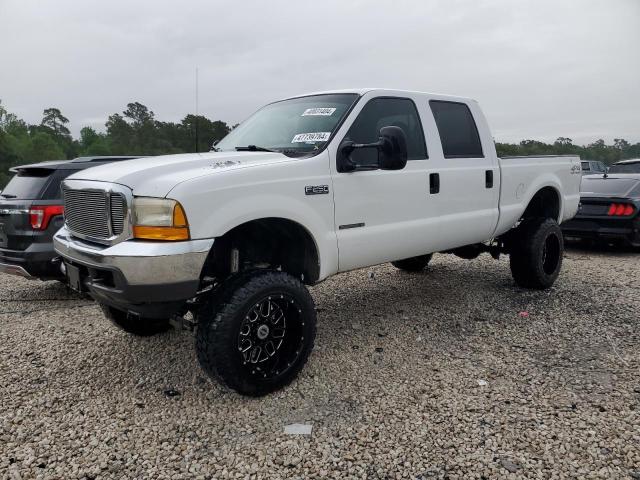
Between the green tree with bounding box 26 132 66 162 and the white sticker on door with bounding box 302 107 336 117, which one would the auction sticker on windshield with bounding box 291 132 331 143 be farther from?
the green tree with bounding box 26 132 66 162

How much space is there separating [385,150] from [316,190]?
53cm

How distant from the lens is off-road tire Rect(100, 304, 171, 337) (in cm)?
385

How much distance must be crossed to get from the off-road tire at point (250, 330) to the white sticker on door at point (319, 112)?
1.33m

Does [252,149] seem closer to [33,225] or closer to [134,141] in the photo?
[33,225]

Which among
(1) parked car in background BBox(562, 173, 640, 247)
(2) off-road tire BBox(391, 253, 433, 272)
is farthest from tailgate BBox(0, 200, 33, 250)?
(1) parked car in background BBox(562, 173, 640, 247)

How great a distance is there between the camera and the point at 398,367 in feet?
11.8

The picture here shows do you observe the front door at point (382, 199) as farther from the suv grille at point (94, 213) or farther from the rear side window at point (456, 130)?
the suv grille at point (94, 213)

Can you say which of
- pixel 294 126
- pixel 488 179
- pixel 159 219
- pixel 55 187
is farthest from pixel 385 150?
pixel 55 187

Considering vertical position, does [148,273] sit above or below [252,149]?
below

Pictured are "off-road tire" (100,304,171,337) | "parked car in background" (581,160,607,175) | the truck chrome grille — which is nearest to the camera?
the truck chrome grille

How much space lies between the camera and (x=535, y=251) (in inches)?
205

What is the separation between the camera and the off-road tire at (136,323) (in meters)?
3.85

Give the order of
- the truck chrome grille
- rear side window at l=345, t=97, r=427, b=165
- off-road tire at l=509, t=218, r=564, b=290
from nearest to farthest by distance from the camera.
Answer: the truck chrome grille, rear side window at l=345, t=97, r=427, b=165, off-road tire at l=509, t=218, r=564, b=290

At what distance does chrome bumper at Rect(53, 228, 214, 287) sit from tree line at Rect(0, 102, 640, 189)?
6.90 ft
